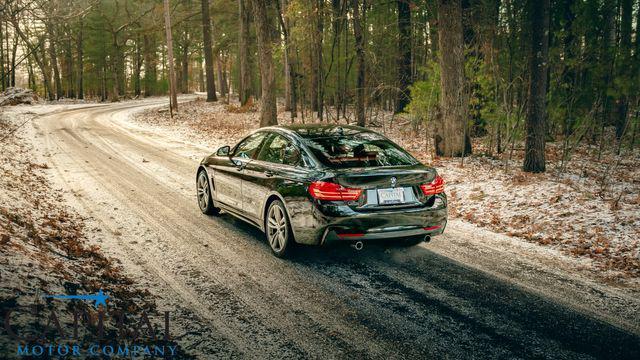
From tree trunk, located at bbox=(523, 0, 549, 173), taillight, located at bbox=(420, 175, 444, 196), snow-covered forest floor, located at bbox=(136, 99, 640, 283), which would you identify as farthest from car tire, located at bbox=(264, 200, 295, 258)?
tree trunk, located at bbox=(523, 0, 549, 173)

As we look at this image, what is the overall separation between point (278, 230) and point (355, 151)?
1362 millimetres

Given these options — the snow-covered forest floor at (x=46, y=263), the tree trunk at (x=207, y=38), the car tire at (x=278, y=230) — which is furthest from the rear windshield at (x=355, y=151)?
the tree trunk at (x=207, y=38)

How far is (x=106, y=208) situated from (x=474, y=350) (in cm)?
652

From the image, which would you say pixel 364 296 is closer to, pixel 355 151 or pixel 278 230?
pixel 278 230

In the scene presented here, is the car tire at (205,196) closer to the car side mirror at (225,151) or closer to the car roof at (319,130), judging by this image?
the car side mirror at (225,151)

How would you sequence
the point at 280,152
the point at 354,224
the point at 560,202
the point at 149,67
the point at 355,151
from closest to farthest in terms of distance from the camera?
the point at 354,224, the point at 355,151, the point at 280,152, the point at 560,202, the point at 149,67

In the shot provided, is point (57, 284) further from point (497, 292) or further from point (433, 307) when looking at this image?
point (497, 292)

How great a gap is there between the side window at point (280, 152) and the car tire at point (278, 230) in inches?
21.7

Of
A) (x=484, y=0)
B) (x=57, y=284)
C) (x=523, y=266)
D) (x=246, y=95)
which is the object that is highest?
(x=484, y=0)

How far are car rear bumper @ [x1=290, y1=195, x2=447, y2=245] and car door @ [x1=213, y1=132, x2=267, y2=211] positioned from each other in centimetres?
162

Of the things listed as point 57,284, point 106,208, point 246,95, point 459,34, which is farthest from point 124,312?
point 246,95

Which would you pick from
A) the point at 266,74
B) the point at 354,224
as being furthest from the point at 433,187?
the point at 266,74

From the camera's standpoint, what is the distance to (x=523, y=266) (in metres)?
5.64

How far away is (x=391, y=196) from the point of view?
5.25 metres
